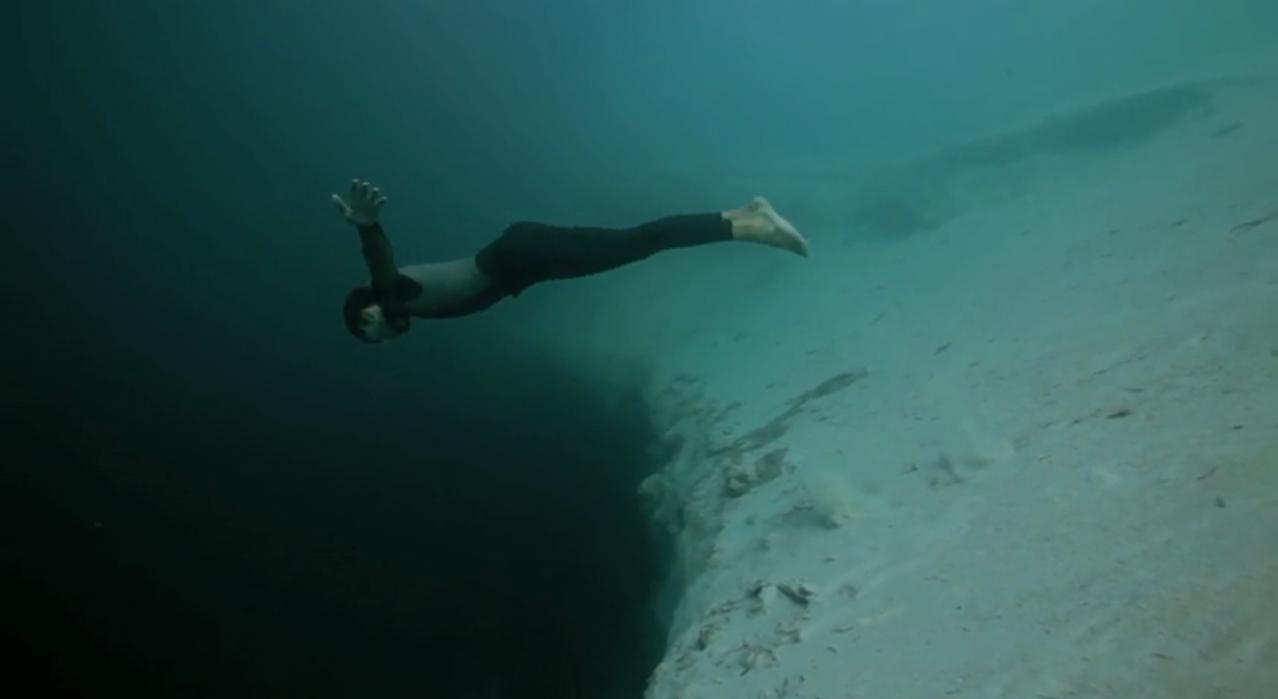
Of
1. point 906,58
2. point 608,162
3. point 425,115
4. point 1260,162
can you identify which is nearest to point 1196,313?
point 1260,162

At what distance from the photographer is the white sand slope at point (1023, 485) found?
2.45 metres

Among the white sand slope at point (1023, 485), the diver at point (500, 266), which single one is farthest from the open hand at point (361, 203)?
the white sand slope at point (1023, 485)

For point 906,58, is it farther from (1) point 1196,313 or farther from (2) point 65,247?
(1) point 1196,313

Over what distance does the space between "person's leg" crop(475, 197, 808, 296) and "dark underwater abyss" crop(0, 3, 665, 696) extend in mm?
3966

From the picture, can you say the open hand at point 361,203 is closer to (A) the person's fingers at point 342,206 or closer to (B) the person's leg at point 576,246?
(A) the person's fingers at point 342,206

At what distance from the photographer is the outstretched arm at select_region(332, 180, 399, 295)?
14.4ft

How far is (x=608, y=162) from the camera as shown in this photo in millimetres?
55000

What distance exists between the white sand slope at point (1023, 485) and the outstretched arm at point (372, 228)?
317 centimetres

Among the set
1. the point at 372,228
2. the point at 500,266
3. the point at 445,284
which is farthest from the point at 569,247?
the point at 372,228

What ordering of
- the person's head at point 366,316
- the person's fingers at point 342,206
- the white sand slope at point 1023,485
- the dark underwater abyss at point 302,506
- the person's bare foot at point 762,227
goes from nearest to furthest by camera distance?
the white sand slope at point 1023,485 < the person's fingers at point 342,206 < the person's head at point 366,316 < the person's bare foot at point 762,227 < the dark underwater abyss at point 302,506

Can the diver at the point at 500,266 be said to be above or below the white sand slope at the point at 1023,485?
above

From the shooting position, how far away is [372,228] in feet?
14.9

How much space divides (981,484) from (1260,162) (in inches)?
310

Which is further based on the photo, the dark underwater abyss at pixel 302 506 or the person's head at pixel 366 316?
the dark underwater abyss at pixel 302 506
